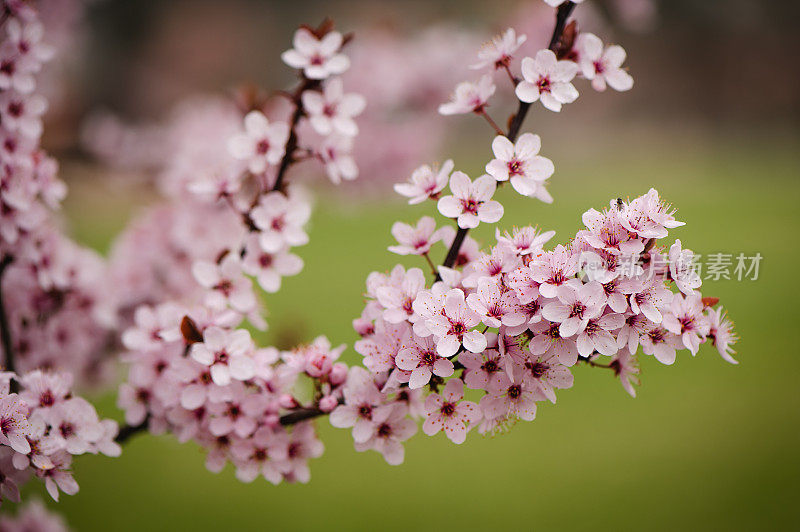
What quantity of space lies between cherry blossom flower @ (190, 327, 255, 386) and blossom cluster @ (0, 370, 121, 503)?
18cm

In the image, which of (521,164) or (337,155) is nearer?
(521,164)

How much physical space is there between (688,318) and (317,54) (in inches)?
→ 27.5

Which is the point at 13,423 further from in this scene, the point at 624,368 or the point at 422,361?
the point at 624,368

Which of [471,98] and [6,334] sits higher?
[471,98]

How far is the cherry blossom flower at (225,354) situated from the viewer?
0.86 metres

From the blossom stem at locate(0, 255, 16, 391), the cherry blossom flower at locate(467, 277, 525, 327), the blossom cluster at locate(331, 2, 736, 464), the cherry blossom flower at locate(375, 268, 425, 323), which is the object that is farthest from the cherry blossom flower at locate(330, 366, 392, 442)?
the blossom stem at locate(0, 255, 16, 391)

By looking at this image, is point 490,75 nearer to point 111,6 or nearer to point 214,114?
point 214,114

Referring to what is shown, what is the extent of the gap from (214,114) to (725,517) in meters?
2.75

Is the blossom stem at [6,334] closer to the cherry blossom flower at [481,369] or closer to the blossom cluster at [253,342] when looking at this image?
the blossom cluster at [253,342]

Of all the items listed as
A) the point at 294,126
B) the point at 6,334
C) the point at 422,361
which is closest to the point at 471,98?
the point at 294,126

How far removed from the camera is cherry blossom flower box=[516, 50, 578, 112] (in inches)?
32.7

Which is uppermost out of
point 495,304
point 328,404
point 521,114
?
point 521,114

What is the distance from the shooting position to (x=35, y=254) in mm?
1142

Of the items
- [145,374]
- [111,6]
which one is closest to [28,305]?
[145,374]
